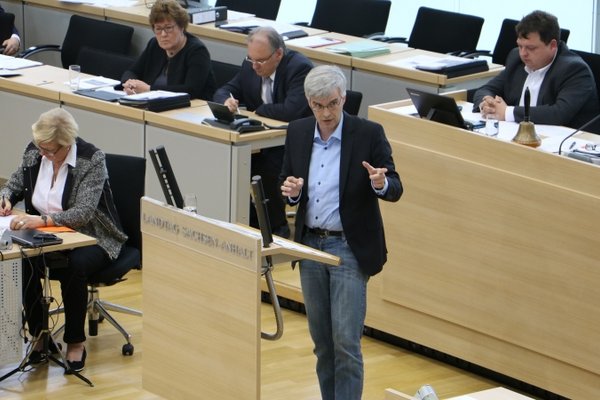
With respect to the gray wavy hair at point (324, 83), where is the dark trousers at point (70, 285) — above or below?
below

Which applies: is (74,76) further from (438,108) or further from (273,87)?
(438,108)

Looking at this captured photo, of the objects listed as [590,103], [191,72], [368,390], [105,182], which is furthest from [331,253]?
[191,72]

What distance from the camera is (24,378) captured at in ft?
20.1

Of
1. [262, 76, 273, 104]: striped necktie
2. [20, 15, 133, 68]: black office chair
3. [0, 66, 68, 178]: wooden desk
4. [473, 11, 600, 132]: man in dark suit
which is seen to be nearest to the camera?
[473, 11, 600, 132]: man in dark suit

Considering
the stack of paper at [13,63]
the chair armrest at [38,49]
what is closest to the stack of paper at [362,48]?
the stack of paper at [13,63]

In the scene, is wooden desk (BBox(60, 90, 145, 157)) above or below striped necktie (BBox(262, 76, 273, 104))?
below

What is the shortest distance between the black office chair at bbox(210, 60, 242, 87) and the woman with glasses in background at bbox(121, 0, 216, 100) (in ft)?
0.53

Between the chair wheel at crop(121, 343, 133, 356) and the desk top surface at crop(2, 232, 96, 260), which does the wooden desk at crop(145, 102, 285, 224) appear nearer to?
the chair wheel at crop(121, 343, 133, 356)

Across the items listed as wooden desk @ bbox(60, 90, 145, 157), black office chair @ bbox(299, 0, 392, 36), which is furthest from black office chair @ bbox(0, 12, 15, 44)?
black office chair @ bbox(299, 0, 392, 36)

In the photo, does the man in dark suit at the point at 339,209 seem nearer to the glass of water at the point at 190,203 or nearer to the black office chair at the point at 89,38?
the glass of water at the point at 190,203

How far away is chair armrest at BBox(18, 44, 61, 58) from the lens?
962cm

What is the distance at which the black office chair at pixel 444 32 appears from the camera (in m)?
9.20

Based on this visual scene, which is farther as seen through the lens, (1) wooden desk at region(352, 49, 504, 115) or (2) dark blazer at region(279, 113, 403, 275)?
(1) wooden desk at region(352, 49, 504, 115)

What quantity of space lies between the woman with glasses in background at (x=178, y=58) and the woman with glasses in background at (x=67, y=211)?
172cm
